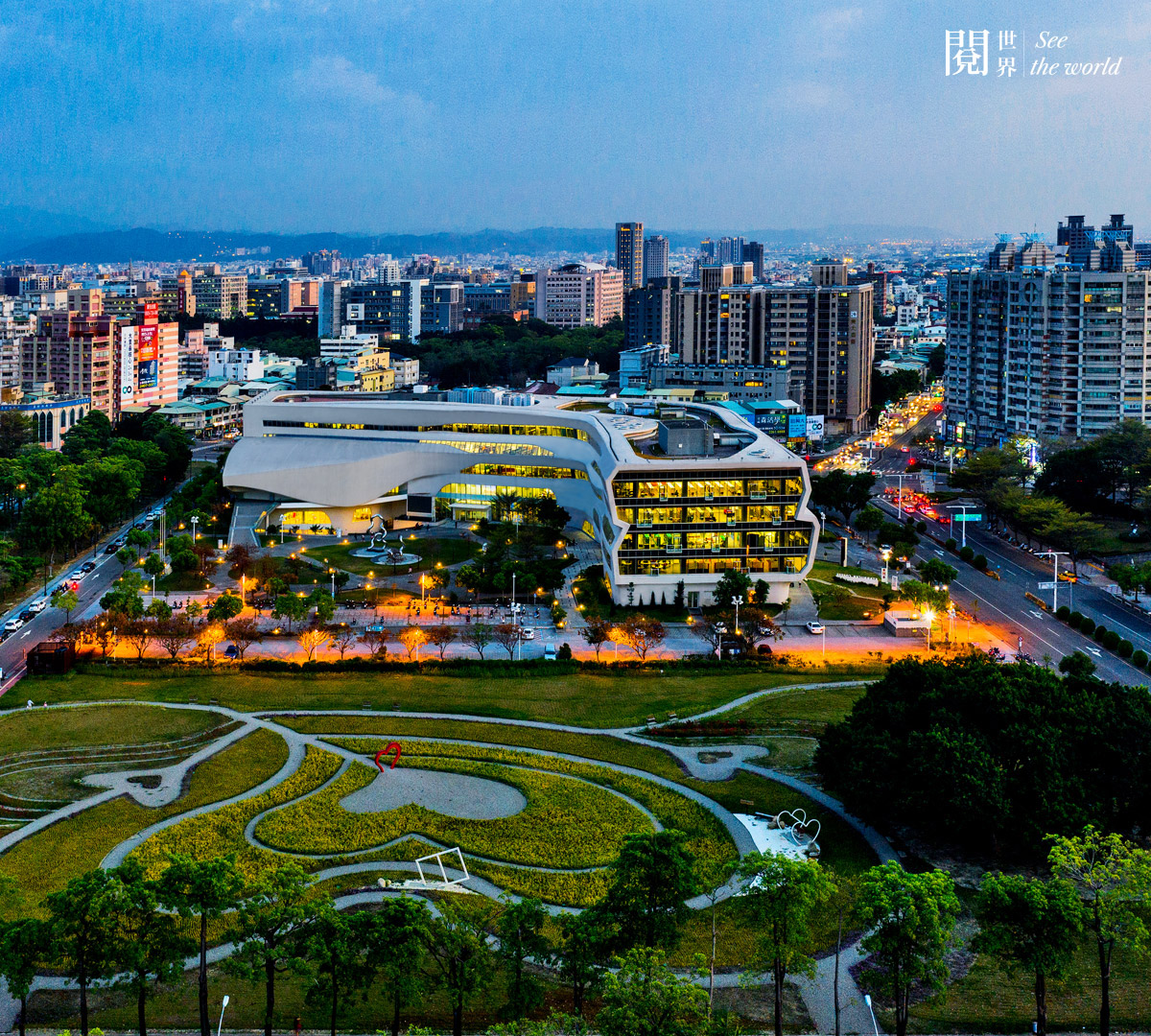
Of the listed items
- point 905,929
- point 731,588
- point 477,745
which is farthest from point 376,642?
point 905,929

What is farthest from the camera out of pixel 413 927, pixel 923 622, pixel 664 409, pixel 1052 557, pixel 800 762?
pixel 664 409

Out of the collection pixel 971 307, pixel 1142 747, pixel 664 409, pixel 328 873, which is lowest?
pixel 328 873

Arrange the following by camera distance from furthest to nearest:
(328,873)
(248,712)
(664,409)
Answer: (664,409)
(248,712)
(328,873)

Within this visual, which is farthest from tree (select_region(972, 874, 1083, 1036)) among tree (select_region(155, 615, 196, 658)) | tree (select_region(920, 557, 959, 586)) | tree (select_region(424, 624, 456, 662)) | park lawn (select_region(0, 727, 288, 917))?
tree (select_region(155, 615, 196, 658))

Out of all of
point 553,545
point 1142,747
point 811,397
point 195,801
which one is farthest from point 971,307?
point 195,801

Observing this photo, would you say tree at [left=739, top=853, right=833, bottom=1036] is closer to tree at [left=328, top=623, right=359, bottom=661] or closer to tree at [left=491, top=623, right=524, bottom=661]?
tree at [left=491, top=623, right=524, bottom=661]

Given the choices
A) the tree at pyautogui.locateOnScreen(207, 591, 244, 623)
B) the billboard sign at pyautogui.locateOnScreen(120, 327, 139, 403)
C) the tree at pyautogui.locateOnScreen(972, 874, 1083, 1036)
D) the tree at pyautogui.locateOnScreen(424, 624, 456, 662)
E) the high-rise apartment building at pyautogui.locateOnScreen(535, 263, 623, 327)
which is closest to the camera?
the tree at pyautogui.locateOnScreen(972, 874, 1083, 1036)

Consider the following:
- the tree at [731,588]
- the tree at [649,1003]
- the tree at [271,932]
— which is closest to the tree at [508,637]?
the tree at [731,588]

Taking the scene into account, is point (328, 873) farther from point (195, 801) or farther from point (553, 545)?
point (553, 545)
